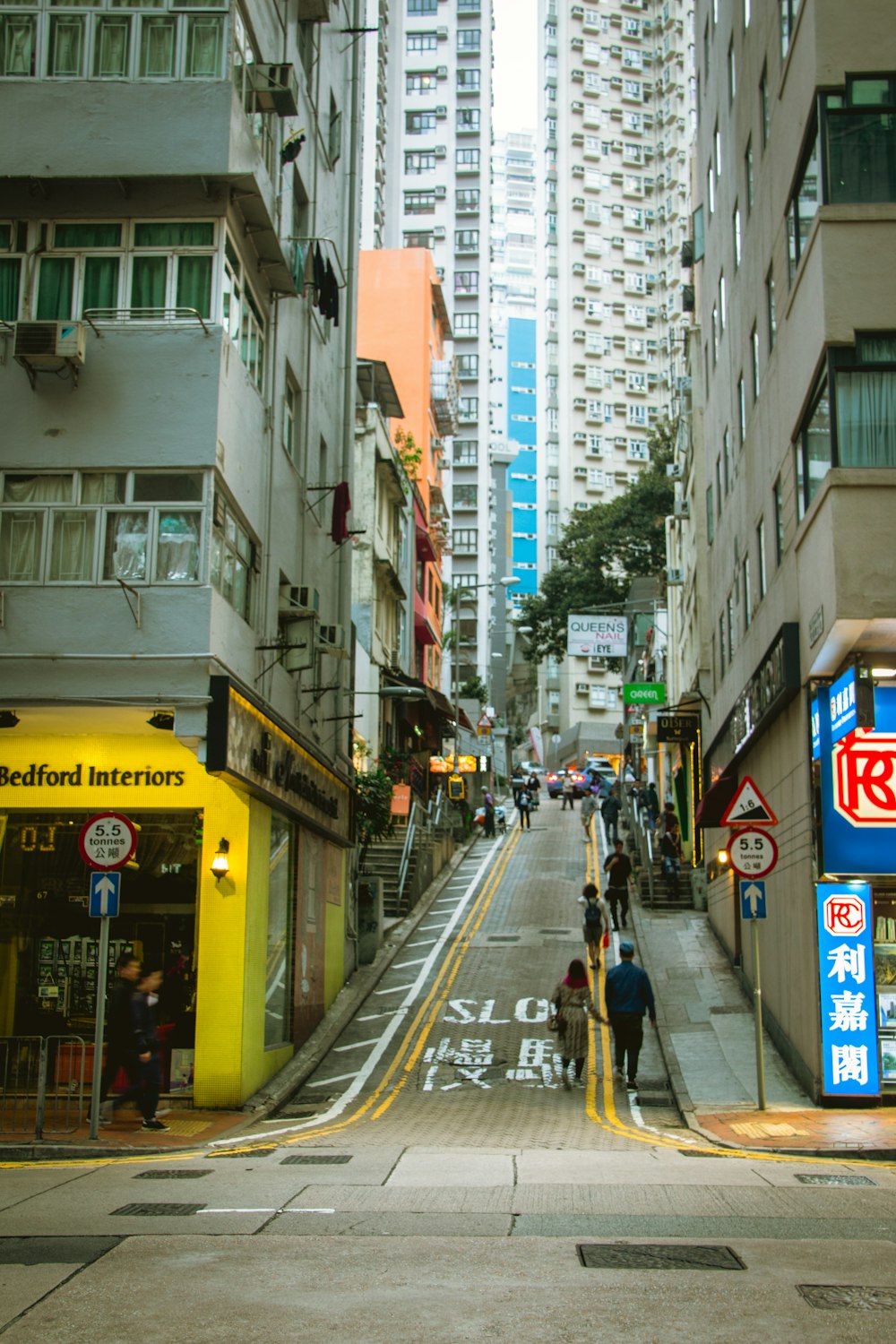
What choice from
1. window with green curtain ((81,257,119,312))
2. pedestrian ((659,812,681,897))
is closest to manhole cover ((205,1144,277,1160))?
window with green curtain ((81,257,119,312))

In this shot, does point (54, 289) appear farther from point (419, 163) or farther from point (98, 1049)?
point (419, 163)

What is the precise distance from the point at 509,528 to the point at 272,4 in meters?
96.3

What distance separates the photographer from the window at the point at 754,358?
20531mm

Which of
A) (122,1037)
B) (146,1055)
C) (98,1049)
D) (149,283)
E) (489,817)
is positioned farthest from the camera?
(489,817)

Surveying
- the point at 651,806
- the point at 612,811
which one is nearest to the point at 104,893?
the point at 651,806

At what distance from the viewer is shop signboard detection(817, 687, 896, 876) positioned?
14.9 meters

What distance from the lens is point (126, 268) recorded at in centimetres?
1555

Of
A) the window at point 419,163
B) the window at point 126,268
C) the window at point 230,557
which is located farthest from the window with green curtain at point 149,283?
the window at point 419,163

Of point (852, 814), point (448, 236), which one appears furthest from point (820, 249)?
point (448, 236)

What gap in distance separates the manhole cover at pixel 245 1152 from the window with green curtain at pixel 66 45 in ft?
38.2

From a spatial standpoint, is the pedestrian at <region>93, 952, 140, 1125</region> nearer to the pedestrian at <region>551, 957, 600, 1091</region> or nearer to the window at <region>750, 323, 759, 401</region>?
the pedestrian at <region>551, 957, 600, 1091</region>

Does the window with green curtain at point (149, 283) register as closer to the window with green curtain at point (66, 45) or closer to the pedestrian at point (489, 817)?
the window with green curtain at point (66, 45)

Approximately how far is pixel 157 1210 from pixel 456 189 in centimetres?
9299

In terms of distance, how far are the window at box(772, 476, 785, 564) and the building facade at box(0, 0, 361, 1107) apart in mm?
6324
